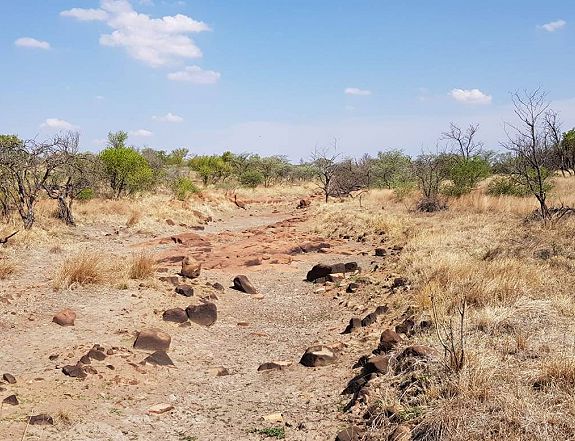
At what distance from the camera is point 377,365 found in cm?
539

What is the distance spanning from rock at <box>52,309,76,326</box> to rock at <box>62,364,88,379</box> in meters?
1.69

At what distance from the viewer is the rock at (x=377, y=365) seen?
5344mm

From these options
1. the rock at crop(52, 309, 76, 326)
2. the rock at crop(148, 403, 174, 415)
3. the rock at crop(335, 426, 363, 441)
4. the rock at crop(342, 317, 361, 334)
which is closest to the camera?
Result: the rock at crop(335, 426, 363, 441)

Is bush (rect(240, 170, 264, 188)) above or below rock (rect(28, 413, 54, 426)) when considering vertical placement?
above

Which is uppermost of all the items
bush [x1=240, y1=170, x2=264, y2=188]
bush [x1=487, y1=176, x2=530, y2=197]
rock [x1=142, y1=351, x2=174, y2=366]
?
bush [x1=240, y1=170, x2=264, y2=188]

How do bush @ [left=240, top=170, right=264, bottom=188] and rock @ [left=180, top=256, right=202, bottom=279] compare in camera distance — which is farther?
bush @ [left=240, top=170, right=264, bottom=188]

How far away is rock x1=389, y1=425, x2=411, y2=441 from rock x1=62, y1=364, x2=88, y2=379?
11.9 ft

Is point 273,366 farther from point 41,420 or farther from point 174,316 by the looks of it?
point 41,420

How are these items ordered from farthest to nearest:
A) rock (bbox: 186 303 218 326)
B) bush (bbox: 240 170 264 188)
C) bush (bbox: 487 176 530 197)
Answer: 1. bush (bbox: 240 170 264 188)
2. bush (bbox: 487 176 530 197)
3. rock (bbox: 186 303 218 326)

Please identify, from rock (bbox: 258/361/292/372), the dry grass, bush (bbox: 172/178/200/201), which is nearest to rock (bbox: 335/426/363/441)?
rock (bbox: 258/361/292/372)

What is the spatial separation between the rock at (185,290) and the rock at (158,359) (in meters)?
2.89

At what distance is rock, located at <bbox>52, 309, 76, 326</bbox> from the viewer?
7.24 metres

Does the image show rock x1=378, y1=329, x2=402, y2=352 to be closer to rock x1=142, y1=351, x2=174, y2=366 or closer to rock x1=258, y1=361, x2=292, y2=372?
rock x1=258, y1=361, x2=292, y2=372

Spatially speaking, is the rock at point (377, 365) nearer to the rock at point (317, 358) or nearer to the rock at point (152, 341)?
the rock at point (317, 358)
